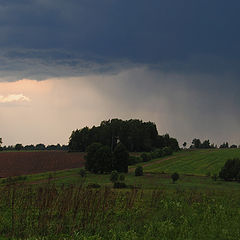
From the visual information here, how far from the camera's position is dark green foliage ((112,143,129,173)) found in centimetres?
8206

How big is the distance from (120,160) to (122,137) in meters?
51.7

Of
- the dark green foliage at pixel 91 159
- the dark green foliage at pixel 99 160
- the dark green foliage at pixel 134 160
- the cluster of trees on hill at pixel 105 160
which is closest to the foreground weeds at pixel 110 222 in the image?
the dark green foliage at pixel 99 160

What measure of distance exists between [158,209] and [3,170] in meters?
60.5

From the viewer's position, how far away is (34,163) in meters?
92.1

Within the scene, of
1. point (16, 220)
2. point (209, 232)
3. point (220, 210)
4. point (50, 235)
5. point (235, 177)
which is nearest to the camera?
point (50, 235)

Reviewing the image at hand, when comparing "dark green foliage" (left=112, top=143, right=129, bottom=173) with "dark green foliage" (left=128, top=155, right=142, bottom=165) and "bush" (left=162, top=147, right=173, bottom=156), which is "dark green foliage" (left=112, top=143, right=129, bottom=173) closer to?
"dark green foliage" (left=128, top=155, right=142, bottom=165)

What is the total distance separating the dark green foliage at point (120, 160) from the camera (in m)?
82.1

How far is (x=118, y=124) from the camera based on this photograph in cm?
14088

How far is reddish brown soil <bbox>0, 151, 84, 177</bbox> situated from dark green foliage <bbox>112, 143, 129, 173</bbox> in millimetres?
12154

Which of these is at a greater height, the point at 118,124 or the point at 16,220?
the point at 118,124

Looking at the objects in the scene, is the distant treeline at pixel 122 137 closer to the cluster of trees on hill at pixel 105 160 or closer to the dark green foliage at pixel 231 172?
the cluster of trees on hill at pixel 105 160

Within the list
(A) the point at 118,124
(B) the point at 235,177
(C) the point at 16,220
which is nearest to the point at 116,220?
(C) the point at 16,220

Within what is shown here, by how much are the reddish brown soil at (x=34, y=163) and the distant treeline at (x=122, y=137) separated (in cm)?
2836

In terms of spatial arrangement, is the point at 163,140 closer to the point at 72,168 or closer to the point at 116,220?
the point at 72,168
